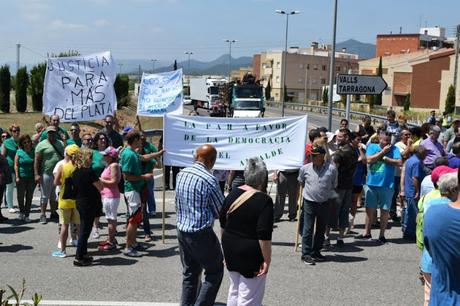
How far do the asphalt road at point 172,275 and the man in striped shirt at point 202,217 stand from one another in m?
1.14

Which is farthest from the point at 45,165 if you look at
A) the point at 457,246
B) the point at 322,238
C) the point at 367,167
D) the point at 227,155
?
the point at 457,246

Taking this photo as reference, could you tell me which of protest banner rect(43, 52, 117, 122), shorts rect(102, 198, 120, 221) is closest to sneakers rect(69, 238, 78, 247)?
shorts rect(102, 198, 120, 221)

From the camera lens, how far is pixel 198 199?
5.56 m

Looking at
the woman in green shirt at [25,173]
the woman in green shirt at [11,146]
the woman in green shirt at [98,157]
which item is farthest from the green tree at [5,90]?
the woman in green shirt at [98,157]

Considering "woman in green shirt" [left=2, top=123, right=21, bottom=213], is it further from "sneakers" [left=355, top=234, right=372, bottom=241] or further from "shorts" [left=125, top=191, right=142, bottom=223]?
"sneakers" [left=355, top=234, right=372, bottom=241]

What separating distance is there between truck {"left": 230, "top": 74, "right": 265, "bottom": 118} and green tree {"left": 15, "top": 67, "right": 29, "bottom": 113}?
14.9m

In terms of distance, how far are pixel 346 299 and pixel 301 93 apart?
11698 centimetres

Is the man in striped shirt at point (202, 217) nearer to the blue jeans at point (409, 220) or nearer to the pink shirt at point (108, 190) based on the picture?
the pink shirt at point (108, 190)

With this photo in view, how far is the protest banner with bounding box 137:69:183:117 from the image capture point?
1334 cm

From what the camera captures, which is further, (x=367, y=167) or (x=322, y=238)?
(x=367, y=167)

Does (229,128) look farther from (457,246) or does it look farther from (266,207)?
(457,246)

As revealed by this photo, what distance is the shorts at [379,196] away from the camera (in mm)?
9352

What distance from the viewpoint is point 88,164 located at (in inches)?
312

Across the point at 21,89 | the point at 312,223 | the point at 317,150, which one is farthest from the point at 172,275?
the point at 21,89
